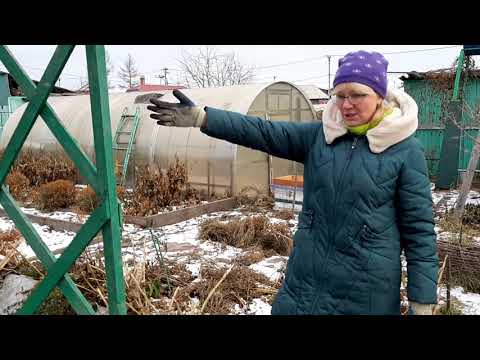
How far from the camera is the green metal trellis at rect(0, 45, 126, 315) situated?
2119mm

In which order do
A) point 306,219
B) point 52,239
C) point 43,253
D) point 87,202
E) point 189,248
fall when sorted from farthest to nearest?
point 87,202 → point 52,239 → point 189,248 → point 43,253 → point 306,219

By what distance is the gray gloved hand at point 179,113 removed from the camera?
5.93 feet

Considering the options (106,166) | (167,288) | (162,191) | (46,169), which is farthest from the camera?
(46,169)

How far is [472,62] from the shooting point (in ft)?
31.6

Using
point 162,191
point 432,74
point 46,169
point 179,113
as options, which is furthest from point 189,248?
point 432,74

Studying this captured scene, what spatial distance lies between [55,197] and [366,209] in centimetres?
781

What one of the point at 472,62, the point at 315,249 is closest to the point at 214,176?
the point at 472,62

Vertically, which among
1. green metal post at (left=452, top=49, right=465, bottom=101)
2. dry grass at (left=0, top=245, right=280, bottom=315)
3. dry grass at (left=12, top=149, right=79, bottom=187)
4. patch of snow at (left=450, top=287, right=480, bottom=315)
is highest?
green metal post at (left=452, top=49, right=465, bottom=101)

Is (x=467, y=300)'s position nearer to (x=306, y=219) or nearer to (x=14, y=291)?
(x=306, y=219)

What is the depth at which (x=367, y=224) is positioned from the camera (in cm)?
160

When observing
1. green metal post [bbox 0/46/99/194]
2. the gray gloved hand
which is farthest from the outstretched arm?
green metal post [bbox 0/46/99/194]

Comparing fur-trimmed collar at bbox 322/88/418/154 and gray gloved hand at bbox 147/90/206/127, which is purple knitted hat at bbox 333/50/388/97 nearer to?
fur-trimmed collar at bbox 322/88/418/154

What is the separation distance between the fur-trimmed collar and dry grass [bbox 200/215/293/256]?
12.7 feet
